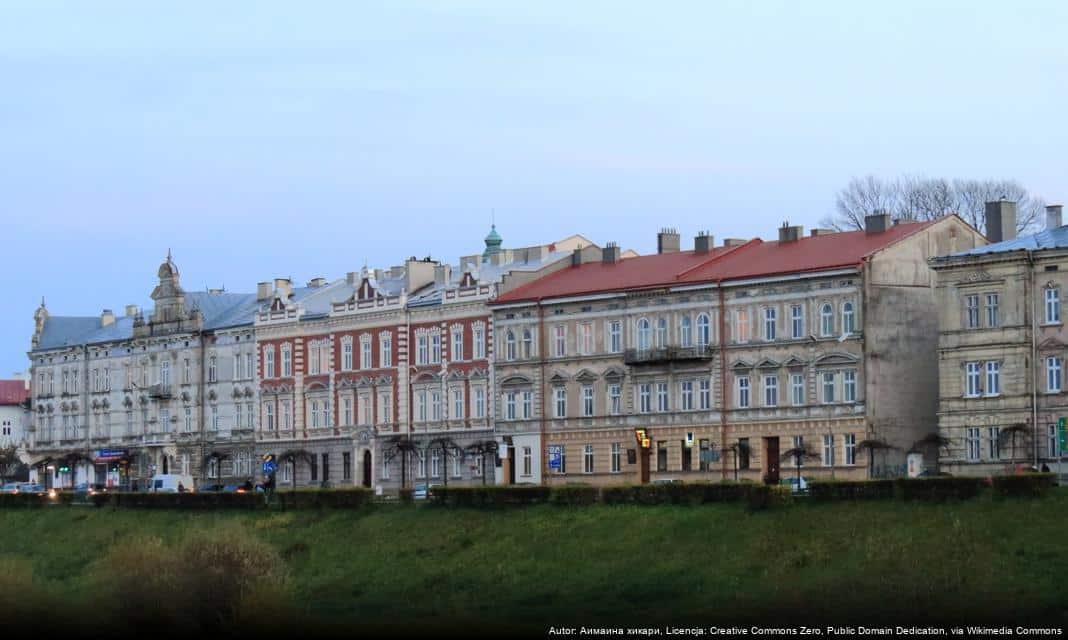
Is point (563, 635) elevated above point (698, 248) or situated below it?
below

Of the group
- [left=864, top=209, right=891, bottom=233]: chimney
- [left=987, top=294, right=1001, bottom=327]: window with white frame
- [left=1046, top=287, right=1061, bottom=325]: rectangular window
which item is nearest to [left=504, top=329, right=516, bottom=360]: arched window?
[left=864, top=209, right=891, bottom=233]: chimney

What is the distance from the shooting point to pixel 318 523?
87.9 meters

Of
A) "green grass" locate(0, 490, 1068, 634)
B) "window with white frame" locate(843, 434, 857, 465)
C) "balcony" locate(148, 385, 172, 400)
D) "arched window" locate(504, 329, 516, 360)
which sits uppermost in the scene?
"arched window" locate(504, 329, 516, 360)

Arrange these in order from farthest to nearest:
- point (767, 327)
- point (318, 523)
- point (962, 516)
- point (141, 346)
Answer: point (141, 346) < point (767, 327) < point (318, 523) < point (962, 516)

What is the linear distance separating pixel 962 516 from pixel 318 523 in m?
28.9

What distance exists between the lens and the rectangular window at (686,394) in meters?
101

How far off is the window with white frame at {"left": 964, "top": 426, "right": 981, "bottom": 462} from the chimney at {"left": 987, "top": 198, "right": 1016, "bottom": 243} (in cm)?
998

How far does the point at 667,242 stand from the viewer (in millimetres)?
110438

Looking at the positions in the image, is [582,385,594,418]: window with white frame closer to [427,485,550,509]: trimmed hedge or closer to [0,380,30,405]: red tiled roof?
[427,485,550,509]: trimmed hedge

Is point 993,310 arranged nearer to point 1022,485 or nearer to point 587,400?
point 1022,485

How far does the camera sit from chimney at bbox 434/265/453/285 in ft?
382

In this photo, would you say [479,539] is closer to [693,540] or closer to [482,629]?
[693,540]

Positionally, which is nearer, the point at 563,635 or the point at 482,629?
the point at 563,635

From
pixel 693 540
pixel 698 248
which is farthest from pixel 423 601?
pixel 698 248
